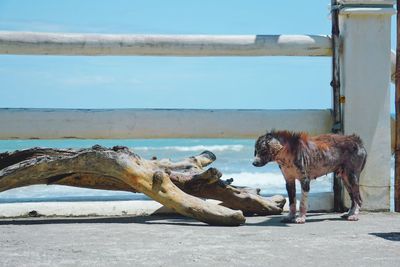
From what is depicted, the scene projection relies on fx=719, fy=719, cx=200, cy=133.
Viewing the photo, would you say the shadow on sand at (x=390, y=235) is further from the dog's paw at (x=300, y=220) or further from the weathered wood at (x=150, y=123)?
the weathered wood at (x=150, y=123)

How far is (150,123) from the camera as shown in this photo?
817cm

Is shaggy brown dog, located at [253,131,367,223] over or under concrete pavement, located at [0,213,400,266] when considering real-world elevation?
over

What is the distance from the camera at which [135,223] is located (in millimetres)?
7094

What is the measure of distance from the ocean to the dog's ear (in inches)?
78.7

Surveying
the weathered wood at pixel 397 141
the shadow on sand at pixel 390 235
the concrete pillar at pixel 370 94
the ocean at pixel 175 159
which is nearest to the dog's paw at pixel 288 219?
the shadow on sand at pixel 390 235

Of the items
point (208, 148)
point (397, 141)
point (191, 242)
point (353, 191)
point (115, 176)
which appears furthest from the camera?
point (208, 148)

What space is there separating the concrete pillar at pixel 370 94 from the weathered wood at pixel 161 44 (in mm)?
367

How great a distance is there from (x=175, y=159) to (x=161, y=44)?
73.4 ft

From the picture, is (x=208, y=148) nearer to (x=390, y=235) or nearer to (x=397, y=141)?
(x=397, y=141)

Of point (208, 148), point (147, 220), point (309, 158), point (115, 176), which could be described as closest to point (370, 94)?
point (309, 158)

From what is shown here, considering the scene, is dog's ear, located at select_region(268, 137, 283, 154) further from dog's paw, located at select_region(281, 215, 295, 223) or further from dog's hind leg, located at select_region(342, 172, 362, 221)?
dog's hind leg, located at select_region(342, 172, 362, 221)

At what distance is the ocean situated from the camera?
10148mm

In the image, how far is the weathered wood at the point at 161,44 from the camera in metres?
7.92

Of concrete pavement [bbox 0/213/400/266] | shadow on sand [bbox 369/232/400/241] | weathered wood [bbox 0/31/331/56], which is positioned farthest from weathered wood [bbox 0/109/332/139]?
shadow on sand [bbox 369/232/400/241]
